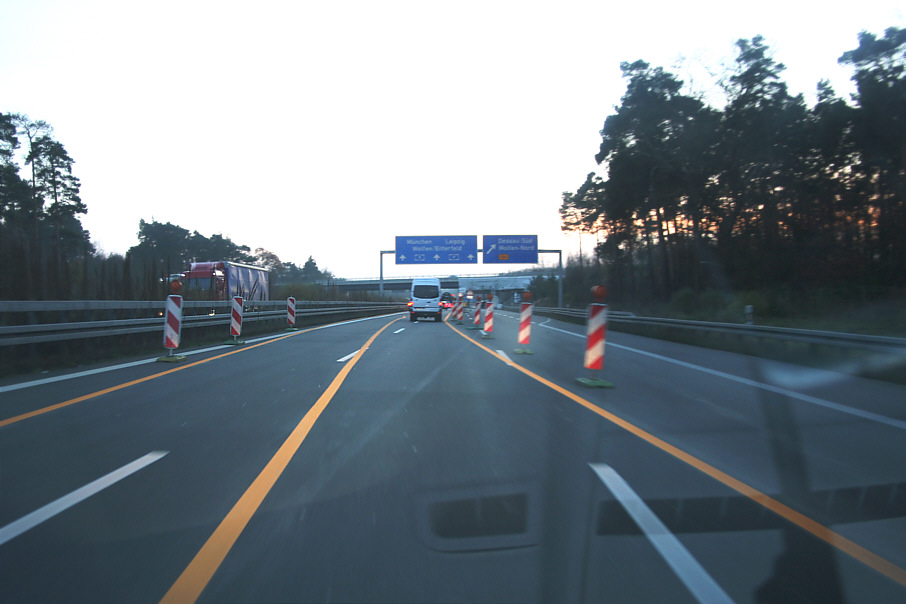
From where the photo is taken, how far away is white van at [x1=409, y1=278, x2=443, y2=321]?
125 feet

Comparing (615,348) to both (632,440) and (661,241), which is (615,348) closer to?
(632,440)

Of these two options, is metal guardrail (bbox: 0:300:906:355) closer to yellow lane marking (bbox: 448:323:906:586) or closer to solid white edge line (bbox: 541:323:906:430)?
solid white edge line (bbox: 541:323:906:430)

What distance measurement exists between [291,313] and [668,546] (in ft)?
72.8

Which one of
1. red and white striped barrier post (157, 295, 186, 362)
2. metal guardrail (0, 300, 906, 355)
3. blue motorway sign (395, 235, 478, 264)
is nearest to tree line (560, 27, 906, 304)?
blue motorway sign (395, 235, 478, 264)

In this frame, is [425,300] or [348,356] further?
[425,300]

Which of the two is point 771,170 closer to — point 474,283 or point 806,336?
point 806,336

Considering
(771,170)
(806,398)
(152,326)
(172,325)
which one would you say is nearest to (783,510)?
(806,398)

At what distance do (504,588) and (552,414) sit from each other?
4499 mm

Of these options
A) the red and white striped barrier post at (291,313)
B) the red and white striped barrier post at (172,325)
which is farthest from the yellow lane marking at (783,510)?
the red and white striped barrier post at (291,313)

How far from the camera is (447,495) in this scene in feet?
15.1

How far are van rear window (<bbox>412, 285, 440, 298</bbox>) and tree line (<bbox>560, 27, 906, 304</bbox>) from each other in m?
14.8

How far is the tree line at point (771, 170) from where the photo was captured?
30.8 metres

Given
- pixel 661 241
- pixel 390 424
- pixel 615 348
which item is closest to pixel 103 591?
pixel 390 424

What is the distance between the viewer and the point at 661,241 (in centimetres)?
4662
